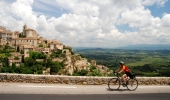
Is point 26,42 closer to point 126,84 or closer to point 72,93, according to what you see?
point 126,84

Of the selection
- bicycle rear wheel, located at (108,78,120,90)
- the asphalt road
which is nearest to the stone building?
the asphalt road

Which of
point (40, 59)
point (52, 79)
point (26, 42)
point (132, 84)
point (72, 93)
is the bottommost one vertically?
point (72, 93)

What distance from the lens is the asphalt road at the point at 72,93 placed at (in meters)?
9.87

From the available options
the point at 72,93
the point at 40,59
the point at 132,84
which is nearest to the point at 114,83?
the point at 132,84

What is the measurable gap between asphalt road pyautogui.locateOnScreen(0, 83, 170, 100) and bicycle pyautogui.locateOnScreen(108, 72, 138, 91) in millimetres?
332

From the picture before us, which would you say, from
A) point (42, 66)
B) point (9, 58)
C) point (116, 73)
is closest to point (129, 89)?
point (116, 73)

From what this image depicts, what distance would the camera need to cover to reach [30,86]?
11.8 meters

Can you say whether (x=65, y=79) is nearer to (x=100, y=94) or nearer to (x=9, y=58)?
(x=100, y=94)

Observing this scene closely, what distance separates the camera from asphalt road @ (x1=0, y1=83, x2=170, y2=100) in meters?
9.87

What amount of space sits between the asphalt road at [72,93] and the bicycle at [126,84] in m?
0.33

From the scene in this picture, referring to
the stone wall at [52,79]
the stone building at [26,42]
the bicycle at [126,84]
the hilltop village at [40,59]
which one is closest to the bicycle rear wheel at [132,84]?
the bicycle at [126,84]

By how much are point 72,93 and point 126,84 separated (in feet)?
12.5

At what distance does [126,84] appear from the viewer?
40.1ft

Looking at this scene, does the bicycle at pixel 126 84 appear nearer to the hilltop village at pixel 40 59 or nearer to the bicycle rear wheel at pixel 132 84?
the bicycle rear wheel at pixel 132 84
